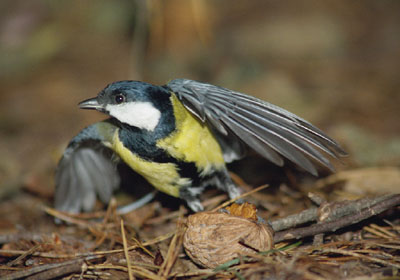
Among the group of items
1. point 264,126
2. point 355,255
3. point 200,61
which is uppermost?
point 200,61

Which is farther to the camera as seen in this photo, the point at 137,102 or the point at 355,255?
the point at 137,102

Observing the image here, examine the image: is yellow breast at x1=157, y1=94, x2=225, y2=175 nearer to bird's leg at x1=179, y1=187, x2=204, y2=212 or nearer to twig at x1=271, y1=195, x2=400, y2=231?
bird's leg at x1=179, y1=187, x2=204, y2=212

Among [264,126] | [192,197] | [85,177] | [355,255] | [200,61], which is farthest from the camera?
[200,61]

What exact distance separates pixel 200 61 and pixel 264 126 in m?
2.37

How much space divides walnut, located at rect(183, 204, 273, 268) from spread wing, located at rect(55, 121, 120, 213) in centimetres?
75

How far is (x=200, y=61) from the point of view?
3.86m

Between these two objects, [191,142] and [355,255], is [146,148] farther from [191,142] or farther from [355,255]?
[355,255]

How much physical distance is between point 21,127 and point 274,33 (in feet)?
8.77

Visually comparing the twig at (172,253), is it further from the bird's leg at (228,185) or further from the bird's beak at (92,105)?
the bird's beak at (92,105)

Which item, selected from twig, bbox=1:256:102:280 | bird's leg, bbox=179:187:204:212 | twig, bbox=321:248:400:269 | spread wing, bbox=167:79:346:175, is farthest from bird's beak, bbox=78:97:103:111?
twig, bbox=321:248:400:269

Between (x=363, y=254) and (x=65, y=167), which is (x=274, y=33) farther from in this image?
(x=363, y=254)

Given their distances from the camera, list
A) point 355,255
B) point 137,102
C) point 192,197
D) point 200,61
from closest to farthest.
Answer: point 355,255
point 137,102
point 192,197
point 200,61

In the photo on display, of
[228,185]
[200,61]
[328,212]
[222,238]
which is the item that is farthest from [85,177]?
[200,61]

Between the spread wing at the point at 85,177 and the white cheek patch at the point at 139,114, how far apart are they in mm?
388
